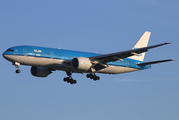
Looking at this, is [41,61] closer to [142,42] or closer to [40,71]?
[40,71]

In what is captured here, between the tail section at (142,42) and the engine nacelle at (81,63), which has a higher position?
the tail section at (142,42)

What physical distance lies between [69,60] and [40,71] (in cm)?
749

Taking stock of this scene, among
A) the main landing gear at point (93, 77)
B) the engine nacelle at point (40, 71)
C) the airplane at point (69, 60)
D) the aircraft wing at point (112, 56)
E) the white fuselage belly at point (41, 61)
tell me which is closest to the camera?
the white fuselage belly at point (41, 61)

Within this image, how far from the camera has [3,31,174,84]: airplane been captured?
4881 centimetres

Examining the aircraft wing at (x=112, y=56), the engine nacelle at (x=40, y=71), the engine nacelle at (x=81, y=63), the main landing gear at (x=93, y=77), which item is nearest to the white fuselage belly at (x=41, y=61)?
the engine nacelle at (x=81, y=63)

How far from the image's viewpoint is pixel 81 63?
50250mm

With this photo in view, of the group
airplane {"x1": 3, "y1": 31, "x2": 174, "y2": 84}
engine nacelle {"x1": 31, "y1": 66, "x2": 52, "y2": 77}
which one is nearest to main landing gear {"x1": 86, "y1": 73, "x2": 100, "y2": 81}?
airplane {"x1": 3, "y1": 31, "x2": 174, "y2": 84}

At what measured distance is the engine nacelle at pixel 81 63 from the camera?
165ft

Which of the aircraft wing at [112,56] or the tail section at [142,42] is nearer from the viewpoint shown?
the aircraft wing at [112,56]

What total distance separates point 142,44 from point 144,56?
242 centimetres

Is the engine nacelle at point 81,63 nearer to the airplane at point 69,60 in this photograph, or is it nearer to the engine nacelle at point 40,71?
the airplane at point 69,60

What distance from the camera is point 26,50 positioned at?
49188 mm

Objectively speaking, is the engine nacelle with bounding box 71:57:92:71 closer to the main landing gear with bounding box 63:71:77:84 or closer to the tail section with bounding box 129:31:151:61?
the main landing gear with bounding box 63:71:77:84

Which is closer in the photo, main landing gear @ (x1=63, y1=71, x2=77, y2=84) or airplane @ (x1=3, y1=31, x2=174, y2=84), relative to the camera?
airplane @ (x1=3, y1=31, x2=174, y2=84)
